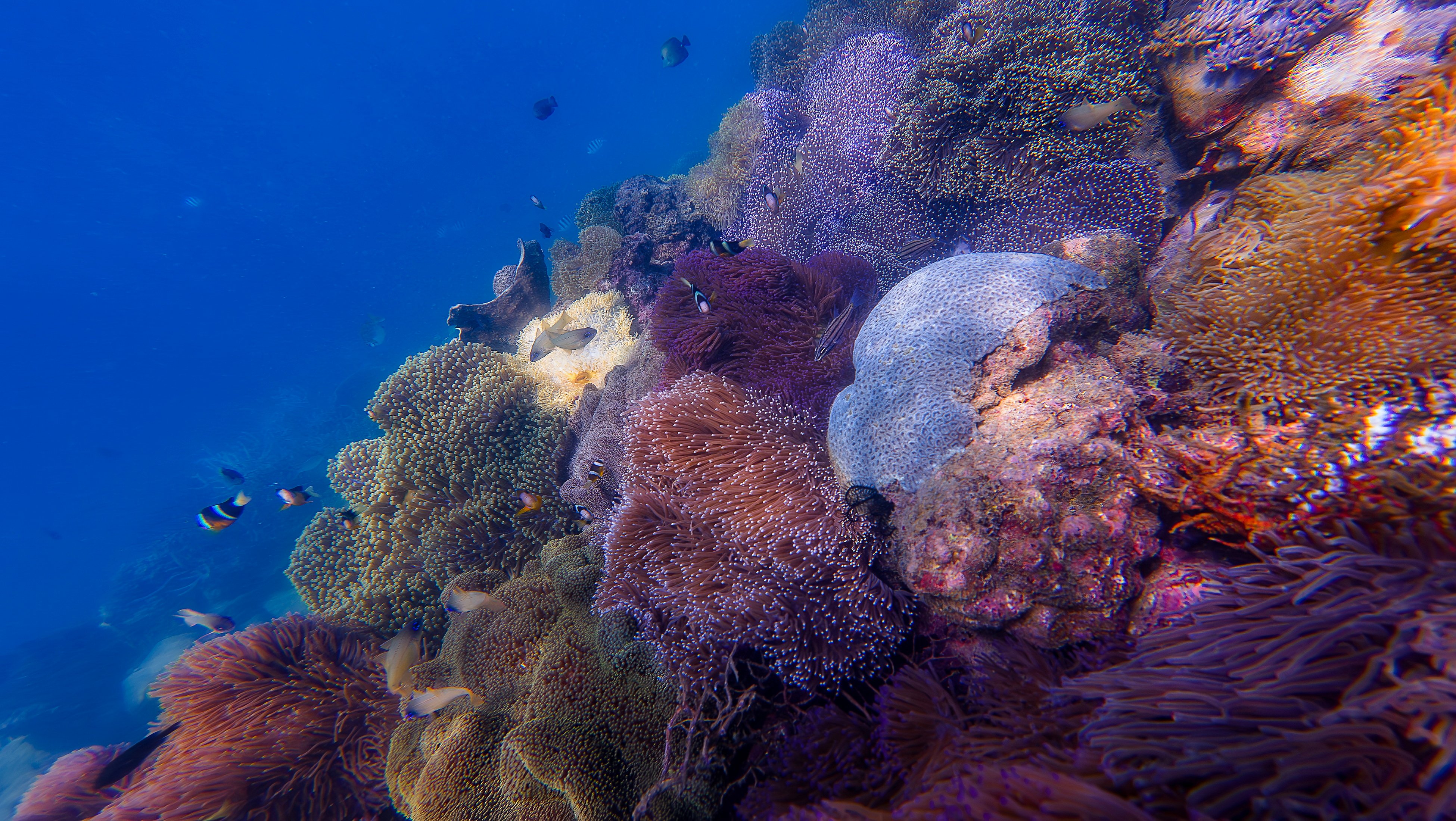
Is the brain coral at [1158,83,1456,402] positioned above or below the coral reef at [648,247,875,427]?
below

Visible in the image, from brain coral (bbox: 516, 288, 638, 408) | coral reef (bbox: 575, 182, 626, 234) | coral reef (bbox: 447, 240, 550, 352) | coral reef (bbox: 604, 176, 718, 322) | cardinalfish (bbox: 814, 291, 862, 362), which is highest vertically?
coral reef (bbox: 575, 182, 626, 234)

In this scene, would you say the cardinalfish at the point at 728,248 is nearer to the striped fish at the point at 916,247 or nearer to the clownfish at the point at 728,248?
the clownfish at the point at 728,248

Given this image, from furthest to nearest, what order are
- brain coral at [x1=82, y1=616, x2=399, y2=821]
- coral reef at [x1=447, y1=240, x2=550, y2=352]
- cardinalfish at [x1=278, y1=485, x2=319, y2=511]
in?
coral reef at [x1=447, y1=240, x2=550, y2=352] → cardinalfish at [x1=278, y1=485, x2=319, y2=511] → brain coral at [x1=82, y1=616, x2=399, y2=821]

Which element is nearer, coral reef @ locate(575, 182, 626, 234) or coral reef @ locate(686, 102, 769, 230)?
coral reef @ locate(686, 102, 769, 230)

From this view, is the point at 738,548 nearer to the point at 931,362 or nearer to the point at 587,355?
the point at 931,362

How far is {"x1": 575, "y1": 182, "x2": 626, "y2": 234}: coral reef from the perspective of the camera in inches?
408

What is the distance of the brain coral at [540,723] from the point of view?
120 inches

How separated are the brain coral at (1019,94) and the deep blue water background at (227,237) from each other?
18531 mm

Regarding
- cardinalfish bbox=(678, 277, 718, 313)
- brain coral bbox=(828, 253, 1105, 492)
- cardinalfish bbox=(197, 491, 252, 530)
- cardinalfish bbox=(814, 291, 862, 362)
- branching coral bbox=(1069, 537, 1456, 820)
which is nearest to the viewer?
branching coral bbox=(1069, 537, 1456, 820)

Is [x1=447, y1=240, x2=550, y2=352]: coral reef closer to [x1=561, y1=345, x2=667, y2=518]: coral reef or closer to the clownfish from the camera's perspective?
[x1=561, y1=345, x2=667, y2=518]: coral reef

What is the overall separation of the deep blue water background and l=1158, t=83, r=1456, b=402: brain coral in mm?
22039

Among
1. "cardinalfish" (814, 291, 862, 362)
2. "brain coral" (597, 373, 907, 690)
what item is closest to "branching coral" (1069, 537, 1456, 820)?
"brain coral" (597, 373, 907, 690)

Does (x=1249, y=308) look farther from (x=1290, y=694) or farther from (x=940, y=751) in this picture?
(x=940, y=751)

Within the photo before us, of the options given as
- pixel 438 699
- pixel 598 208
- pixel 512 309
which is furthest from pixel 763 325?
pixel 598 208
